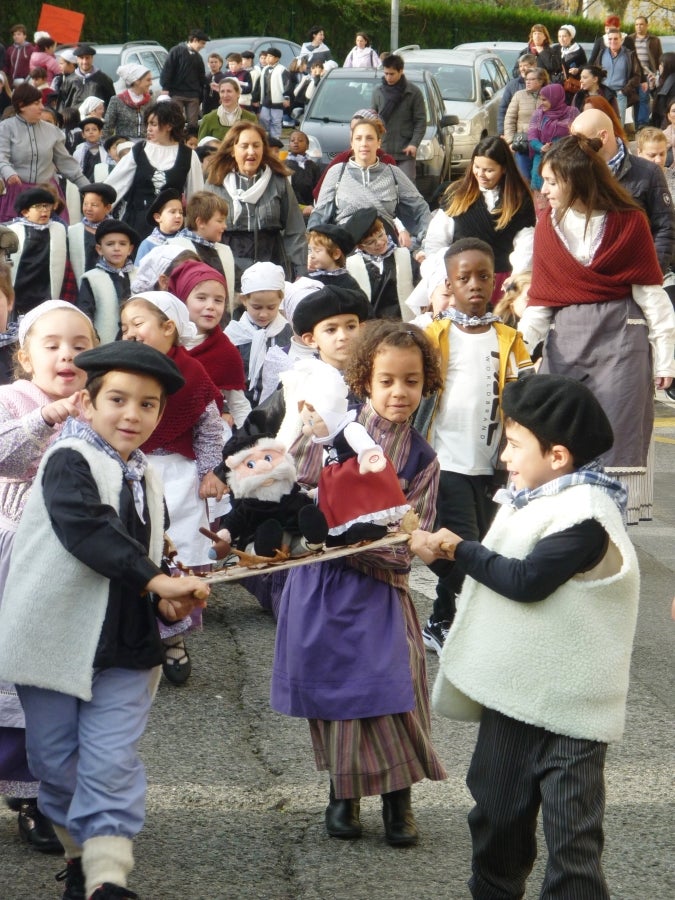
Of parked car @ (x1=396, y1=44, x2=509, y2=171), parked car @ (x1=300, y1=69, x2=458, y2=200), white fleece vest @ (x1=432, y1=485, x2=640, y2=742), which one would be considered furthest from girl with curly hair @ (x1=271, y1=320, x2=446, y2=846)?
parked car @ (x1=396, y1=44, x2=509, y2=171)

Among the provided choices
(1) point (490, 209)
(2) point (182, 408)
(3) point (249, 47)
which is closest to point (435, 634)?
(2) point (182, 408)

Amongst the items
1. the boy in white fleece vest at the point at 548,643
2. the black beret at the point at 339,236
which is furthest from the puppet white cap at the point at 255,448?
the black beret at the point at 339,236

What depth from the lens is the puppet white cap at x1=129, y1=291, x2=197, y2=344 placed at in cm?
582

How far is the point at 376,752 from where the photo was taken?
4258 mm

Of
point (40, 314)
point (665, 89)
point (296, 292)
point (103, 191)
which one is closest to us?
point (40, 314)

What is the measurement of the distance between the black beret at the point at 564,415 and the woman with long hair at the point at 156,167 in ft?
23.1

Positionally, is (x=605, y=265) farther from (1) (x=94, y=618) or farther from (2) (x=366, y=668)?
(1) (x=94, y=618)

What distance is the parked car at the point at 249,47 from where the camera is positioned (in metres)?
27.6

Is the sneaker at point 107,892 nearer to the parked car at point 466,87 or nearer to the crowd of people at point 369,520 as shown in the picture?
the crowd of people at point 369,520

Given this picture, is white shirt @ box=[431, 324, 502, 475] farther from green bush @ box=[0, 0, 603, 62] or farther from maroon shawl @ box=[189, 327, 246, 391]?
green bush @ box=[0, 0, 603, 62]

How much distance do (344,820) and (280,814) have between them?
0.89 feet

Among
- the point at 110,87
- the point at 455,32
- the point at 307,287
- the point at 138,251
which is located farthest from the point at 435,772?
the point at 455,32

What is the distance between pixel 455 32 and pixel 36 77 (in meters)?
29.0

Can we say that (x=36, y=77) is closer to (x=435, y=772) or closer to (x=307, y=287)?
(x=307, y=287)
